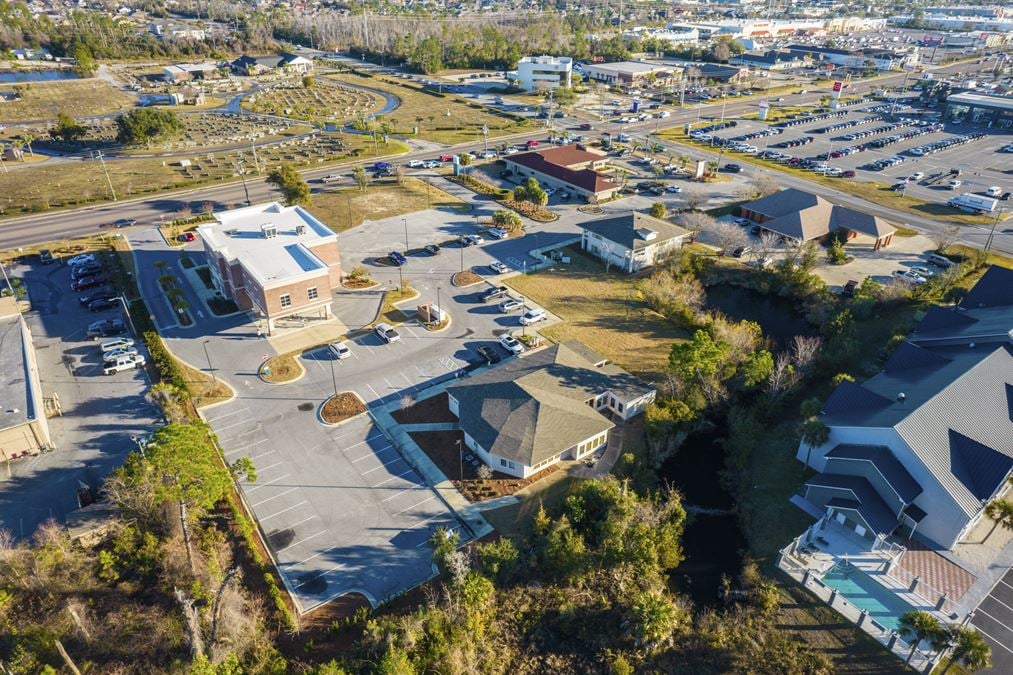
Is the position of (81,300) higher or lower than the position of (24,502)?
higher

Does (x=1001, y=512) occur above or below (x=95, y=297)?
below

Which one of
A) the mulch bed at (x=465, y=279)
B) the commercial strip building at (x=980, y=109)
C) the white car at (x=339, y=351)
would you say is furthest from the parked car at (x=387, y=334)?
the commercial strip building at (x=980, y=109)

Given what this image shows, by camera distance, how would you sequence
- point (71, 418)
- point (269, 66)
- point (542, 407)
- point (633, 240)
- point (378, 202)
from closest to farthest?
point (542, 407)
point (71, 418)
point (633, 240)
point (378, 202)
point (269, 66)

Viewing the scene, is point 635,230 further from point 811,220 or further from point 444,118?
point 444,118

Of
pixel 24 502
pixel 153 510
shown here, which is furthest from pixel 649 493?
pixel 24 502

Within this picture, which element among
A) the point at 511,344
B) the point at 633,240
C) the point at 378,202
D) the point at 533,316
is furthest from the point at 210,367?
the point at 633,240

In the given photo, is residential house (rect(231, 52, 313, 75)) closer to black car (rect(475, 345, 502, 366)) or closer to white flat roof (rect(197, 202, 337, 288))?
white flat roof (rect(197, 202, 337, 288))

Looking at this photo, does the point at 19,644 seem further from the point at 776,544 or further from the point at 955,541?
the point at 955,541
